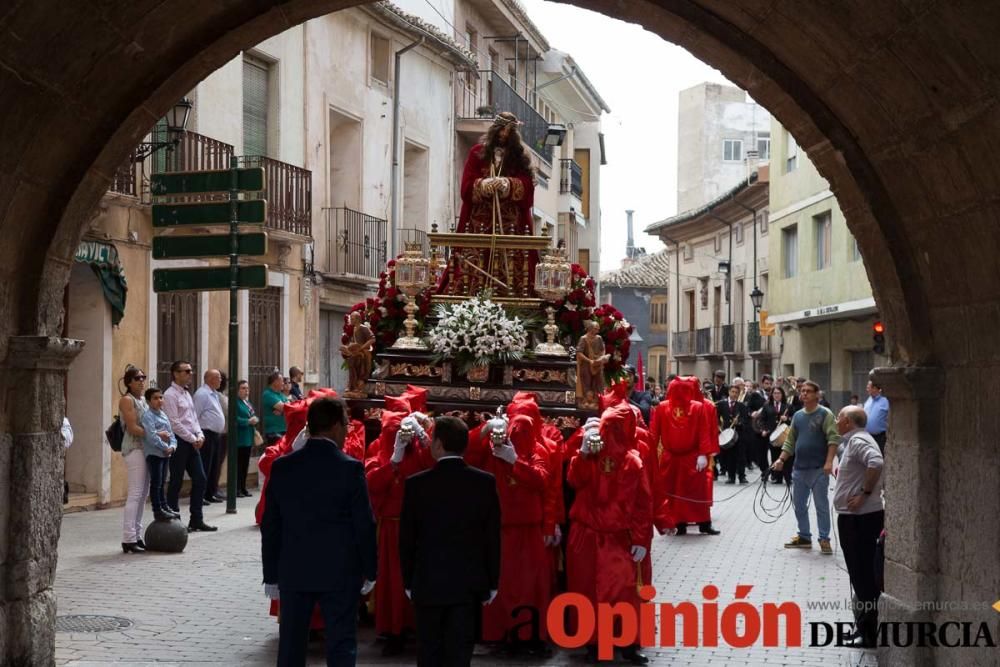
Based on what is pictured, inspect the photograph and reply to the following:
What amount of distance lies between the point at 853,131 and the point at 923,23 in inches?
63.7

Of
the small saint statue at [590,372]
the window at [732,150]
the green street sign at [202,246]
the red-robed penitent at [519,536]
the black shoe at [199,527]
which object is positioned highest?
the window at [732,150]

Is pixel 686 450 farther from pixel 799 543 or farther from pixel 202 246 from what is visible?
pixel 202 246

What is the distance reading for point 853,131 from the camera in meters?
7.62

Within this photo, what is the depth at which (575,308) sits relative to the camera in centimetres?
1217

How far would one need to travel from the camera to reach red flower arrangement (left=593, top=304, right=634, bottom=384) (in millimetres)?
11773

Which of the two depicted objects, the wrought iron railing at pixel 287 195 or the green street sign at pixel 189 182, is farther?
the wrought iron railing at pixel 287 195

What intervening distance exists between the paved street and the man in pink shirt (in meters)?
0.47

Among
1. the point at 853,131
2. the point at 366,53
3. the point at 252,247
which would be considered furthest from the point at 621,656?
the point at 366,53

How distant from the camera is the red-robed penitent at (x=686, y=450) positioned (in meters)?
15.4

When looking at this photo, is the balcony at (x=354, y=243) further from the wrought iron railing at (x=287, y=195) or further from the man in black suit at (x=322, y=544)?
the man in black suit at (x=322, y=544)

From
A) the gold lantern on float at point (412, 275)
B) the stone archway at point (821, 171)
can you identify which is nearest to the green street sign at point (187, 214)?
the gold lantern on float at point (412, 275)

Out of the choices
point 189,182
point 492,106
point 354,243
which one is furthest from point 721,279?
point 189,182

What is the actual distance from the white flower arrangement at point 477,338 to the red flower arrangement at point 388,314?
58 centimetres

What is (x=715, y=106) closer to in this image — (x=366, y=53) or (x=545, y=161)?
(x=545, y=161)
